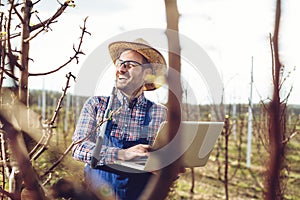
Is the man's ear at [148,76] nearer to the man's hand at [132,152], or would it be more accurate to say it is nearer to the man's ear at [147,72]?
the man's ear at [147,72]

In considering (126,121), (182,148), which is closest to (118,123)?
(126,121)

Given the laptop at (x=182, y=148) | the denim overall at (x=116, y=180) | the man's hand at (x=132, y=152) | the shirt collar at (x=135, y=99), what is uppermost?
the shirt collar at (x=135, y=99)

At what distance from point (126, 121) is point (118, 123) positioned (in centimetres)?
3

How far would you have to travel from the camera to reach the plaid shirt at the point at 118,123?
131cm

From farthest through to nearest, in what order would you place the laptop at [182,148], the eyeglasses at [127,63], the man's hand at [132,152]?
1. the eyeglasses at [127,63]
2. the man's hand at [132,152]
3. the laptop at [182,148]

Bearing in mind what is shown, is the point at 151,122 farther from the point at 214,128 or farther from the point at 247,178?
the point at 247,178

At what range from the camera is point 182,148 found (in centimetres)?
82

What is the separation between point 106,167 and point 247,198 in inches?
151

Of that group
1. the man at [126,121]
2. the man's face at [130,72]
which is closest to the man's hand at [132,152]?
the man at [126,121]

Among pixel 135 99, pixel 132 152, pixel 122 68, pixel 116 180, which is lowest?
pixel 116 180

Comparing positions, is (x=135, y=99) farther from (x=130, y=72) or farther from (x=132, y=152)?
(x=132, y=152)

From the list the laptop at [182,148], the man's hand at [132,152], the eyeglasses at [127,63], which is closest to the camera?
the laptop at [182,148]

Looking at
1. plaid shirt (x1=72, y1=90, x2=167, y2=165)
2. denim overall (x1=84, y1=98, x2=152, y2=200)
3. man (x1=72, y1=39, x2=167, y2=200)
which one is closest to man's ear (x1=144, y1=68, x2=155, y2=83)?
man (x1=72, y1=39, x2=167, y2=200)

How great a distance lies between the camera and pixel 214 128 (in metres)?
1.27
